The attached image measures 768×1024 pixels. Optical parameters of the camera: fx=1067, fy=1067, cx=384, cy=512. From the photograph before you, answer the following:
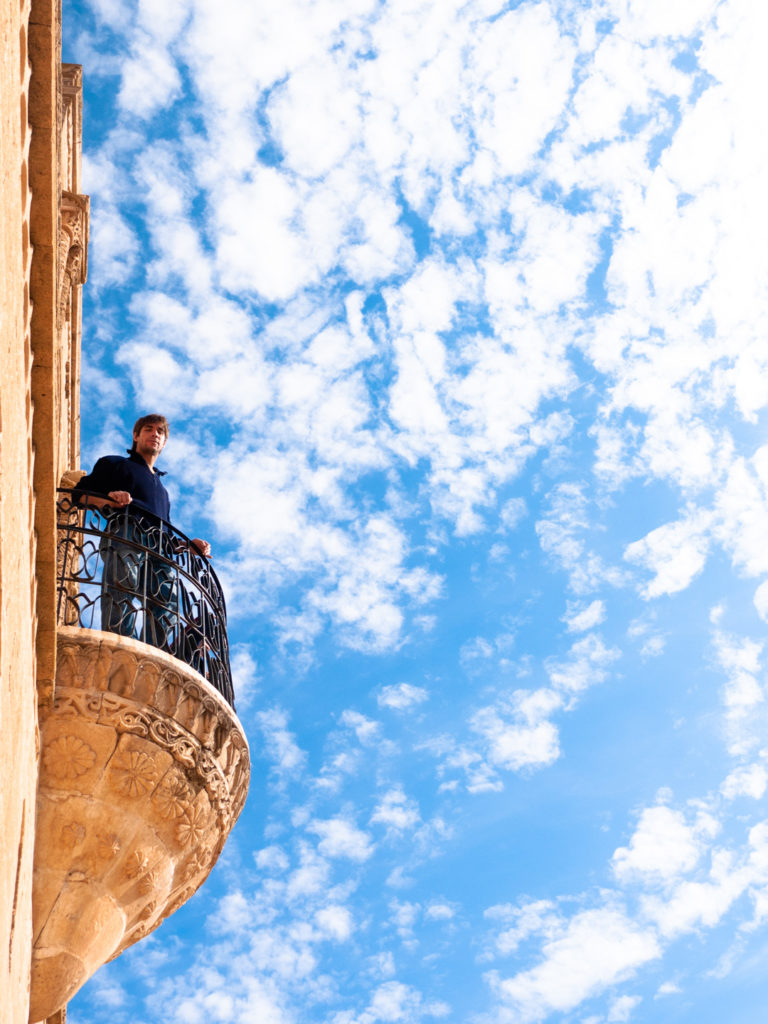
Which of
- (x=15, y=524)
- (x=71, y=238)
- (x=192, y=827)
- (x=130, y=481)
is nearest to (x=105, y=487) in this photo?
(x=130, y=481)

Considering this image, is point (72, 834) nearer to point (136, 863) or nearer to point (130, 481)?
point (136, 863)

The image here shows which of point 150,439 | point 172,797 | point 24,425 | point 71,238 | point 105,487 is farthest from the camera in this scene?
point 71,238

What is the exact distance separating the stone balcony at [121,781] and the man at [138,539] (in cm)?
2

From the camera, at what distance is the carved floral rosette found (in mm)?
5730

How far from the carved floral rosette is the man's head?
2118mm

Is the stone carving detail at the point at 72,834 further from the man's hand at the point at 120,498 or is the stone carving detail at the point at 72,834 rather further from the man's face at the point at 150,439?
the man's face at the point at 150,439

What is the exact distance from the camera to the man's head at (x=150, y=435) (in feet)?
26.2

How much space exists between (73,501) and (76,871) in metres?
2.47

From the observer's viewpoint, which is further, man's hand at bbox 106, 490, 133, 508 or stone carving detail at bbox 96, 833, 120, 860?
man's hand at bbox 106, 490, 133, 508

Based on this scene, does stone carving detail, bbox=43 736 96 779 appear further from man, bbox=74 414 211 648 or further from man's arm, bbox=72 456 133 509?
man's arm, bbox=72 456 133 509

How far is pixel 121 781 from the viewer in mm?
5977

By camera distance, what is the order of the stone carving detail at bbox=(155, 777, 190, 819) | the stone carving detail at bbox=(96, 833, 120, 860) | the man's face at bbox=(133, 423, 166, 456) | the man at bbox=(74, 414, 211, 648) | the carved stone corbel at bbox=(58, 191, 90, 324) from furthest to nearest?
the carved stone corbel at bbox=(58, 191, 90, 324) → the man's face at bbox=(133, 423, 166, 456) → the man at bbox=(74, 414, 211, 648) → the stone carving detail at bbox=(155, 777, 190, 819) → the stone carving detail at bbox=(96, 833, 120, 860)

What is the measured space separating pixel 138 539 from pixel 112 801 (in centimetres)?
194

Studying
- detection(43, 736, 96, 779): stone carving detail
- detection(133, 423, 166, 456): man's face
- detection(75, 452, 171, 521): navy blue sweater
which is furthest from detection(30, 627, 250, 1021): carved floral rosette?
detection(133, 423, 166, 456): man's face
